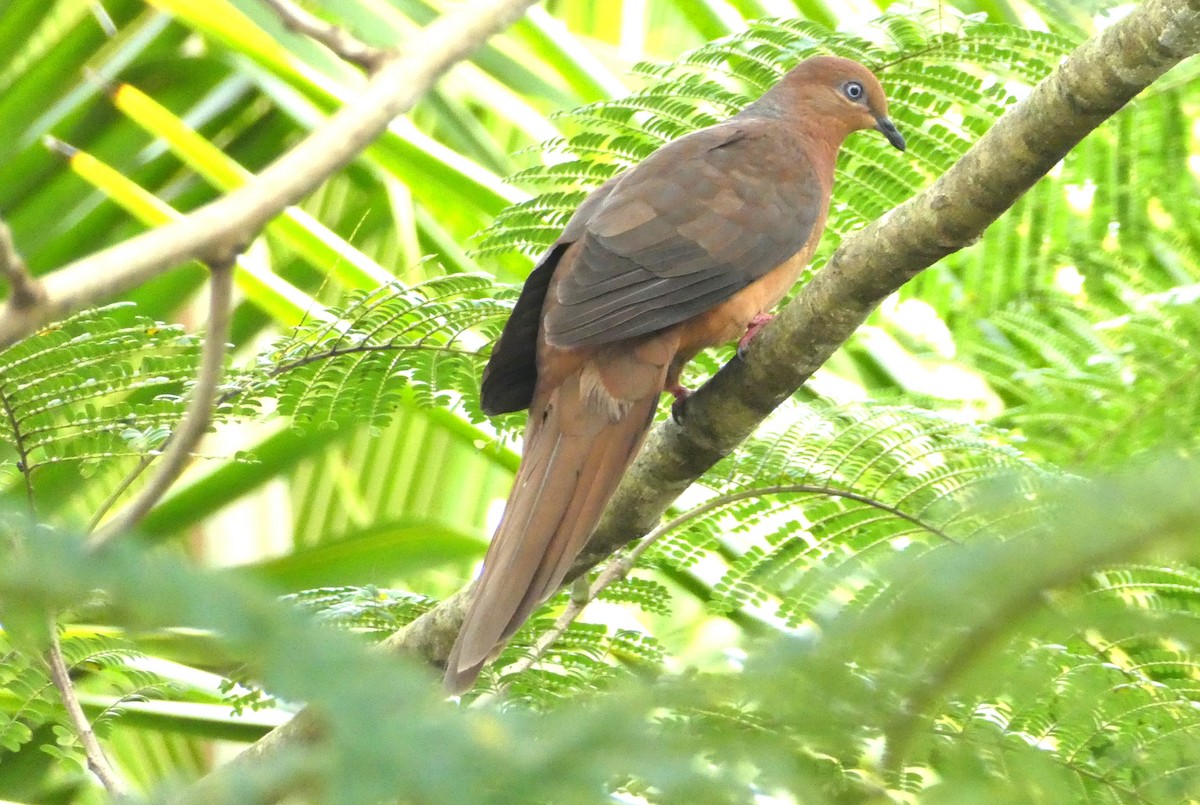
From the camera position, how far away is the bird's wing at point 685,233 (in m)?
2.54

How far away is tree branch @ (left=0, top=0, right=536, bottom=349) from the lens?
0.88 m

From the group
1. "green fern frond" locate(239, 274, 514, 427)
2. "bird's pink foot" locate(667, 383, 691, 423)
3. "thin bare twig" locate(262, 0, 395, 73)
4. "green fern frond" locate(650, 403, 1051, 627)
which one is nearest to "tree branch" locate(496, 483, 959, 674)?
"green fern frond" locate(650, 403, 1051, 627)

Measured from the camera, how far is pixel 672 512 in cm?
294

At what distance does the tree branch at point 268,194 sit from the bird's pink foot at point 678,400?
4.76 ft

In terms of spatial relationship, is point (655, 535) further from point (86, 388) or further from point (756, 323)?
point (86, 388)

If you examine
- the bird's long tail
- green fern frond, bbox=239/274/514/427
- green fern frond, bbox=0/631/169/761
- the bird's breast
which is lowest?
green fern frond, bbox=0/631/169/761

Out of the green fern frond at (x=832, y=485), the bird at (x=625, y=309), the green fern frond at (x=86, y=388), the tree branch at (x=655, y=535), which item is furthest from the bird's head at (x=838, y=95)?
the green fern frond at (x=86, y=388)

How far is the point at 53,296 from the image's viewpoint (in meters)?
0.88

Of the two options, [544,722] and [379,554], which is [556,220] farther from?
[544,722]

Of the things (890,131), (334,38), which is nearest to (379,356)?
(890,131)

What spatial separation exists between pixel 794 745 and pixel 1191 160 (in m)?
3.24

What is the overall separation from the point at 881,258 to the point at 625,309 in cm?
61

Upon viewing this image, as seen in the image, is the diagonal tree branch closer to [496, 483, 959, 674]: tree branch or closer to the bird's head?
[496, 483, 959, 674]: tree branch

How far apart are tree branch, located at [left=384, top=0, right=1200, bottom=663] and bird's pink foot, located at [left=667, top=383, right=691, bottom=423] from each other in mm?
23
